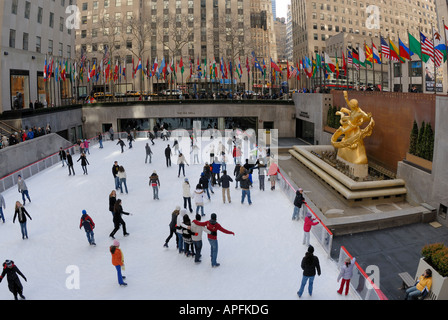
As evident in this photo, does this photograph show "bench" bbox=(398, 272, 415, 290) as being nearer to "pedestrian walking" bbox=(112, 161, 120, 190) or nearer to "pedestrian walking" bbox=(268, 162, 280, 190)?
"pedestrian walking" bbox=(268, 162, 280, 190)

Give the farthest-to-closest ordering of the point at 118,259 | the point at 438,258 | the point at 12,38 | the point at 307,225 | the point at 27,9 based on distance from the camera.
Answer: the point at 27,9, the point at 12,38, the point at 307,225, the point at 438,258, the point at 118,259

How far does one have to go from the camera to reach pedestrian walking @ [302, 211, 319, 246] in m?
10.8

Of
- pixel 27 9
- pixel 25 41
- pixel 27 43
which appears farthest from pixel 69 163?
pixel 27 9

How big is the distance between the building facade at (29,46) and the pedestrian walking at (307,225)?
27.2 m

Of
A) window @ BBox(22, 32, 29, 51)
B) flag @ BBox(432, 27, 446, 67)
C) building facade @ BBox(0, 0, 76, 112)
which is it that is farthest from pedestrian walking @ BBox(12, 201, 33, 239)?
window @ BBox(22, 32, 29, 51)

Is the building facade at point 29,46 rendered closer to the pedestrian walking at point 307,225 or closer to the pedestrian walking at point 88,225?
the pedestrian walking at point 88,225

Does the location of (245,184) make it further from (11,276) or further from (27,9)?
(27,9)

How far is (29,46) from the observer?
108 ft

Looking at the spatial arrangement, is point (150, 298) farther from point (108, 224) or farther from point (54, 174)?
point (54, 174)

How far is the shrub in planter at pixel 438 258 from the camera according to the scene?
29.8 ft

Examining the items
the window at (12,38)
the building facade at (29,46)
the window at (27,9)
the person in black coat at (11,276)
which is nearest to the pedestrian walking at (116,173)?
the person in black coat at (11,276)

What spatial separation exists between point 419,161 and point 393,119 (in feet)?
12.1
